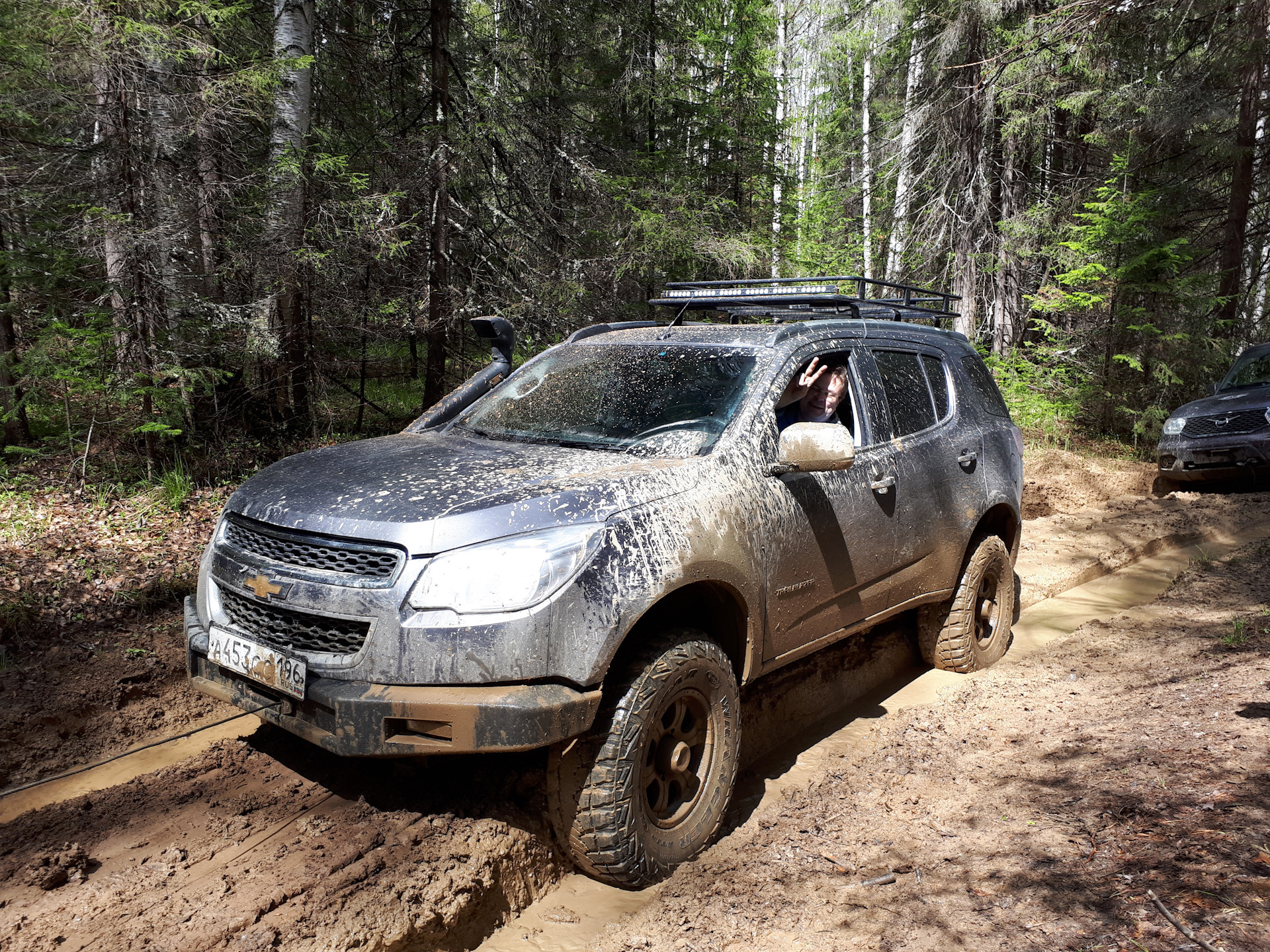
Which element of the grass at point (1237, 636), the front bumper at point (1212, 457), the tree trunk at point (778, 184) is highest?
the tree trunk at point (778, 184)

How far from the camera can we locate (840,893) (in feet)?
8.91

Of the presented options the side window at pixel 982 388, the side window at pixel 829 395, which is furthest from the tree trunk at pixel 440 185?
the side window at pixel 829 395

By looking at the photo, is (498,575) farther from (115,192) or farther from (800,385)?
(115,192)

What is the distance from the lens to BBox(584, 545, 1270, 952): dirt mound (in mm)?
2295

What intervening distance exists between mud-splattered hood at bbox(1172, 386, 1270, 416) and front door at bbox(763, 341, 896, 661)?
811 centimetres

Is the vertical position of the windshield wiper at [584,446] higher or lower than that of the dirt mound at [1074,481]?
higher

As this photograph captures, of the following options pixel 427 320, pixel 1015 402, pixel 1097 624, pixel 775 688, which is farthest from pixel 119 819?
pixel 1015 402

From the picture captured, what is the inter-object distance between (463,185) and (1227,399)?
1000 cm

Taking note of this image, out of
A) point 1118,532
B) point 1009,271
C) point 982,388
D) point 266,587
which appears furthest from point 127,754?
point 1009,271

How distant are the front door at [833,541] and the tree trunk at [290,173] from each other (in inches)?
240

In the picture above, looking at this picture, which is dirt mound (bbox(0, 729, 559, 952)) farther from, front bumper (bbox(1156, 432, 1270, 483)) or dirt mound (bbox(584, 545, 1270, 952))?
front bumper (bbox(1156, 432, 1270, 483))

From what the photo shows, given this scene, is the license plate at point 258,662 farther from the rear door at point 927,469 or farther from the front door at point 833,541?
the rear door at point 927,469

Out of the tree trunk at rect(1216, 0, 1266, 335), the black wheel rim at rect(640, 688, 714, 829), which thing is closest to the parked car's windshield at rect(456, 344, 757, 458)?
the black wheel rim at rect(640, 688, 714, 829)

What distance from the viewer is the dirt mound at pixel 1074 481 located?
1042 cm
